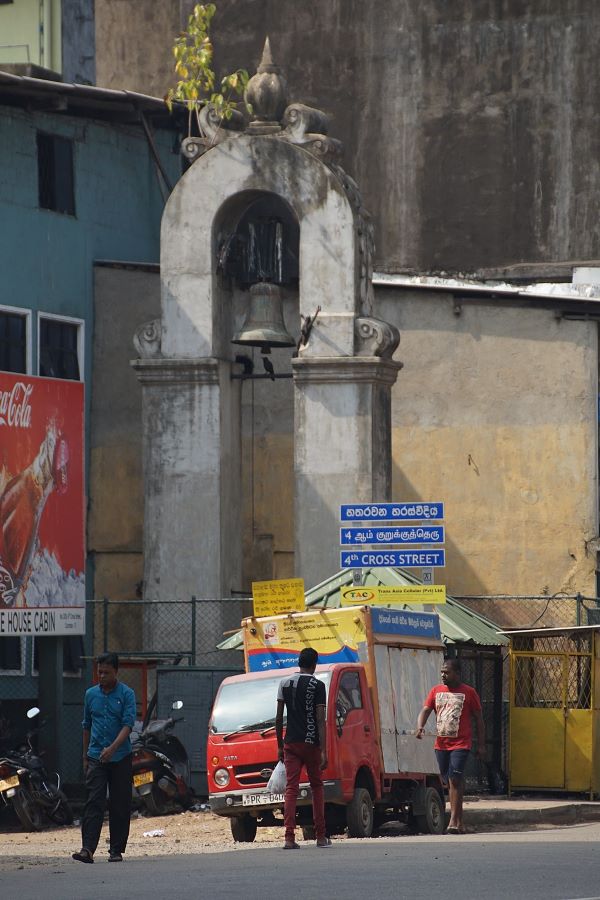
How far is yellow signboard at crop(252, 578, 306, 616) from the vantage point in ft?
80.7

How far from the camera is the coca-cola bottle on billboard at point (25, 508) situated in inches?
1006

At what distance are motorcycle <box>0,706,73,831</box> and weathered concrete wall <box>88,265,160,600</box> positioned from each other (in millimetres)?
6201

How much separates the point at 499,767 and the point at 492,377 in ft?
20.6

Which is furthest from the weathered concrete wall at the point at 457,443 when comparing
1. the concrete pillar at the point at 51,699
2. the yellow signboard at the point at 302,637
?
the yellow signboard at the point at 302,637

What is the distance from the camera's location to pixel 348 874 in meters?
15.0

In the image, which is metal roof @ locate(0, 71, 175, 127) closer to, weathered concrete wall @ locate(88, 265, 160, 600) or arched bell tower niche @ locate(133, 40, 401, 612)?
weathered concrete wall @ locate(88, 265, 160, 600)

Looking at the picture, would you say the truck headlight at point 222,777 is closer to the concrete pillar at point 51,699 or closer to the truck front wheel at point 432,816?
the truck front wheel at point 432,816

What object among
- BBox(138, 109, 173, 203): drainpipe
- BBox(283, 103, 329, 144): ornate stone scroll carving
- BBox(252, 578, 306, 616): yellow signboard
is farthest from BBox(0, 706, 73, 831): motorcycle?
BBox(138, 109, 173, 203): drainpipe

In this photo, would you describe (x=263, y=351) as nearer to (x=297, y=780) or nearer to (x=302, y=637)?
(x=302, y=637)

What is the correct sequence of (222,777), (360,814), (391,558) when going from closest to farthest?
(360,814) < (222,777) < (391,558)

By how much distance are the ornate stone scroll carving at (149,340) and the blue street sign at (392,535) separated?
4567mm

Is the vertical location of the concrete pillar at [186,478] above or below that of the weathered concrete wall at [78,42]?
below

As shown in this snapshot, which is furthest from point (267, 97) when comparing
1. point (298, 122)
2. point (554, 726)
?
point (554, 726)

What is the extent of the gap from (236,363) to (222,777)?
9461mm
